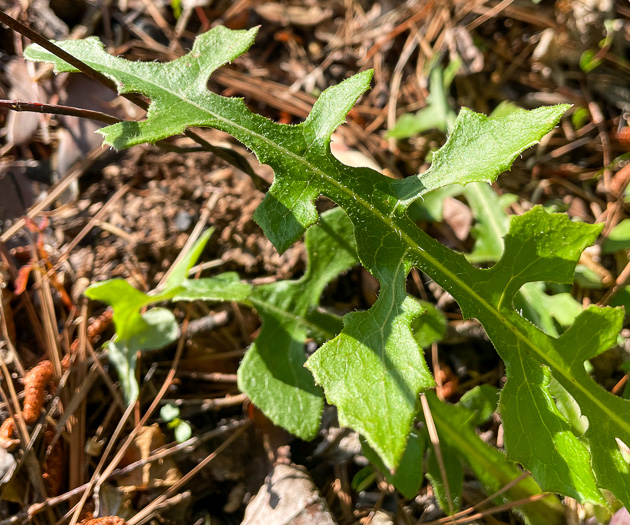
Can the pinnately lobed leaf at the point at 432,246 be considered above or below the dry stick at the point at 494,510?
above

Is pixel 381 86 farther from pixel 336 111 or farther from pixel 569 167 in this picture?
pixel 336 111

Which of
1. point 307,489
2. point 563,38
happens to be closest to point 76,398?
point 307,489

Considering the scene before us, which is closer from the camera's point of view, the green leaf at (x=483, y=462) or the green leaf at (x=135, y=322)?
the green leaf at (x=483, y=462)

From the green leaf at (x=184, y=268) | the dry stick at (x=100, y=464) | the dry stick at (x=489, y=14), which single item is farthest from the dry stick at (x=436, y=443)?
the dry stick at (x=489, y=14)

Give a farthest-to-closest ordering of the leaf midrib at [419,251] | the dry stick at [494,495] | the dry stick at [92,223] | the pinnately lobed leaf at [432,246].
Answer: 1. the dry stick at [92,223]
2. the dry stick at [494,495]
3. the leaf midrib at [419,251]
4. the pinnately lobed leaf at [432,246]

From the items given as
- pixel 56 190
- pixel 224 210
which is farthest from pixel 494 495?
pixel 56 190

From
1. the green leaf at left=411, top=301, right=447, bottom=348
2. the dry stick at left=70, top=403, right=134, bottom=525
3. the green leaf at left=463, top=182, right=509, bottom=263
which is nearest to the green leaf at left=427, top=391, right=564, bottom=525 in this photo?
the green leaf at left=411, top=301, right=447, bottom=348

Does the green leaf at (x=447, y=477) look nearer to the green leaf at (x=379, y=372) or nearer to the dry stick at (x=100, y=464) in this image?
the green leaf at (x=379, y=372)

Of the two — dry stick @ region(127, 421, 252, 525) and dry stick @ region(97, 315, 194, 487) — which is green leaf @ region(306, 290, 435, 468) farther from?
dry stick @ region(97, 315, 194, 487)
